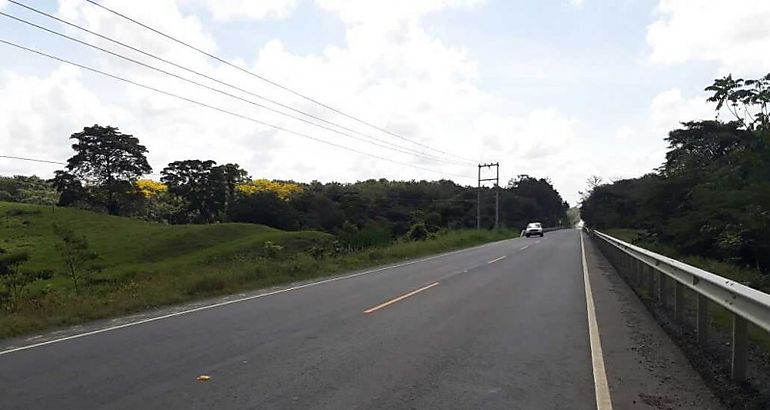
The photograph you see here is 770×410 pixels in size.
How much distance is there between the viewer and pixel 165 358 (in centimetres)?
810

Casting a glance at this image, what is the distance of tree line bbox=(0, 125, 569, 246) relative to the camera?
8194 centimetres

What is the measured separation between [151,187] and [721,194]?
308 feet

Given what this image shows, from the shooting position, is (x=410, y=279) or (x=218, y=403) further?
(x=410, y=279)

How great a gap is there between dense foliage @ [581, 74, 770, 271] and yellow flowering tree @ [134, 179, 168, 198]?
7570 centimetres

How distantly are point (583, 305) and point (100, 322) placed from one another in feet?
30.8

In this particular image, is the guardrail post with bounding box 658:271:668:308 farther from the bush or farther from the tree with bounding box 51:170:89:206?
the tree with bounding box 51:170:89:206

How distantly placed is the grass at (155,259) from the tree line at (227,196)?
1215cm

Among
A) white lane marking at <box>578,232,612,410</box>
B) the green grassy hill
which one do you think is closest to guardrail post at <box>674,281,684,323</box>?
white lane marking at <box>578,232,612,410</box>

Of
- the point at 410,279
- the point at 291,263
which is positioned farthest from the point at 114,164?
the point at 410,279

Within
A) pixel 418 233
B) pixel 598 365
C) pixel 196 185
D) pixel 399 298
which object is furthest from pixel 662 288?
pixel 196 185

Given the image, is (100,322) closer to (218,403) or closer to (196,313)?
(196,313)

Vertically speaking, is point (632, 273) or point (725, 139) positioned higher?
point (725, 139)

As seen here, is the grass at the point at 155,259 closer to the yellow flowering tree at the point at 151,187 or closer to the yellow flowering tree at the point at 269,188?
the yellow flowering tree at the point at 151,187

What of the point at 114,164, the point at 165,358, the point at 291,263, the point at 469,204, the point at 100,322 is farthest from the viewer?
the point at 469,204
